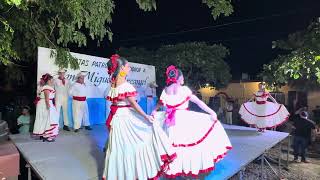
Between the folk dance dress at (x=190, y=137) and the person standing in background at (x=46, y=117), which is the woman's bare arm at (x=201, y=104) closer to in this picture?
the folk dance dress at (x=190, y=137)

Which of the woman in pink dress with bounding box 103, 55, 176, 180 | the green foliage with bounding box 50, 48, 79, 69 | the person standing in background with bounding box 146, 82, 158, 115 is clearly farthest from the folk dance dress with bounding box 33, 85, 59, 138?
the person standing in background with bounding box 146, 82, 158, 115

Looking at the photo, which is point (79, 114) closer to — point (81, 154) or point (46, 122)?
point (46, 122)

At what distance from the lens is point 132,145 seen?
452cm

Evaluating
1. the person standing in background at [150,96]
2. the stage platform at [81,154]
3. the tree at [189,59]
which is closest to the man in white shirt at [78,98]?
the stage platform at [81,154]

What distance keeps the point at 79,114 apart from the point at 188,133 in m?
5.21

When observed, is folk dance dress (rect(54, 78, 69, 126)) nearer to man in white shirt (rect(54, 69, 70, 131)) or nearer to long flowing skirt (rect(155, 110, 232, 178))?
man in white shirt (rect(54, 69, 70, 131))

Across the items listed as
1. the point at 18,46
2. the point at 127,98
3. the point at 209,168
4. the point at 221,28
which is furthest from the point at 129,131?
the point at 221,28

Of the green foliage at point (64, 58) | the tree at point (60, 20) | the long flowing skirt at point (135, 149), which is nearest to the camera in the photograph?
the long flowing skirt at point (135, 149)

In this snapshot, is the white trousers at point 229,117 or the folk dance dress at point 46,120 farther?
the white trousers at point 229,117

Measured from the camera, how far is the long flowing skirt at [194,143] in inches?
190

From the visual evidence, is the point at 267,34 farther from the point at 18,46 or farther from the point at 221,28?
the point at 18,46

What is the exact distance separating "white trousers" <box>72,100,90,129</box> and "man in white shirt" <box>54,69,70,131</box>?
248 mm

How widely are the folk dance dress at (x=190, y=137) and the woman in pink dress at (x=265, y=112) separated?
4876 millimetres

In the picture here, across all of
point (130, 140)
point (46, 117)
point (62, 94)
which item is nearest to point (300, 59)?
point (130, 140)
